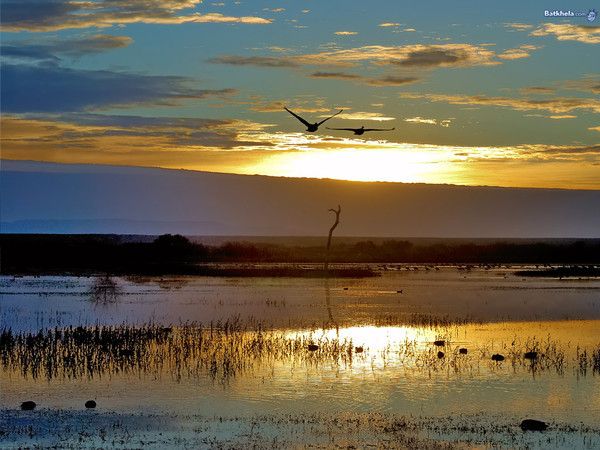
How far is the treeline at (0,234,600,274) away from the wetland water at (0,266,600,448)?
32.6 m

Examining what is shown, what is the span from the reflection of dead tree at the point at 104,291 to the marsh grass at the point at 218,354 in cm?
1405

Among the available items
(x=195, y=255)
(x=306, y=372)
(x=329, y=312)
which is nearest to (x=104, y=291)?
(x=329, y=312)

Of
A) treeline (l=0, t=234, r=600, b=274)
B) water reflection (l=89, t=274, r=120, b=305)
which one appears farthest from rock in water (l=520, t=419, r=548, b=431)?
treeline (l=0, t=234, r=600, b=274)

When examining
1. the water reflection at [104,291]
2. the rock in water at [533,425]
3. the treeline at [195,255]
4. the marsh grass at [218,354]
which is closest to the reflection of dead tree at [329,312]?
the marsh grass at [218,354]

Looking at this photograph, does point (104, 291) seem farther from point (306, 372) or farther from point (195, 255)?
point (195, 255)

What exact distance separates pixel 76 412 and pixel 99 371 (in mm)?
5063

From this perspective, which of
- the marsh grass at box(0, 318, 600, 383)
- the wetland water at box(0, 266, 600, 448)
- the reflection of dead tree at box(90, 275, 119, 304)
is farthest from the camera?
the reflection of dead tree at box(90, 275, 119, 304)

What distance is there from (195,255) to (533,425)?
7694 cm

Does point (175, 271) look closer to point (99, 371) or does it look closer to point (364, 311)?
point (364, 311)

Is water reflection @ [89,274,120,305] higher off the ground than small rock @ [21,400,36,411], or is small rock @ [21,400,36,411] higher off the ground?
water reflection @ [89,274,120,305]

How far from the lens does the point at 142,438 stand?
1802 cm

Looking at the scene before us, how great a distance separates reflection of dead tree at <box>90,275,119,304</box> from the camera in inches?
1829

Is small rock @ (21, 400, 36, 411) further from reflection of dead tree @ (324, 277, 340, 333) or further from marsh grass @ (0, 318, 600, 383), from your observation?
reflection of dead tree @ (324, 277, 340, 333)

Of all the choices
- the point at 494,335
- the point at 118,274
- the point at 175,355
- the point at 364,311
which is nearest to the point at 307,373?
the point at 175,355
